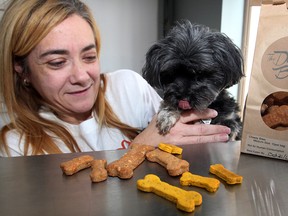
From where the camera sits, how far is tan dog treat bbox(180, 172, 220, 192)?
0.46 metres

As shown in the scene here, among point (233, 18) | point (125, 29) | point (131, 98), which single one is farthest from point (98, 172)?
point (125, 29)

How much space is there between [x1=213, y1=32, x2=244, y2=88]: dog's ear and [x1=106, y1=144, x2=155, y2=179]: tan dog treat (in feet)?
2.33

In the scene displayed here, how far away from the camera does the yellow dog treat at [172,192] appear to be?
1.35 ft

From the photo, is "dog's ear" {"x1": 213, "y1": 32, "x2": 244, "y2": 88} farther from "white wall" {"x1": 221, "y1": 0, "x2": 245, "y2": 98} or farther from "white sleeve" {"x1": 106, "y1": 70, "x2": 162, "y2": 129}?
"white wall" {"x1": 221, "y1": 0, "x2": 245, "y2": 98}

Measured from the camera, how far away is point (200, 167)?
56cm

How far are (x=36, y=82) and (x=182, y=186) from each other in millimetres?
876

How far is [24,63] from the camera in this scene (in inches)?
46.1

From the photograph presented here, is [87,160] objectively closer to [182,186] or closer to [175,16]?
[182,186]

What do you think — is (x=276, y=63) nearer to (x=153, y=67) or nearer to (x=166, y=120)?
(x=166, y=120)

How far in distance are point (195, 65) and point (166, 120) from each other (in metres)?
0.25

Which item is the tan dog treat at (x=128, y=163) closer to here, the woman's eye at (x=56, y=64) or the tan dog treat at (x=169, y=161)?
the tan dog treat at (x=169, y=161)

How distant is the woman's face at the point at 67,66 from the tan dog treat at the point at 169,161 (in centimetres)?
61

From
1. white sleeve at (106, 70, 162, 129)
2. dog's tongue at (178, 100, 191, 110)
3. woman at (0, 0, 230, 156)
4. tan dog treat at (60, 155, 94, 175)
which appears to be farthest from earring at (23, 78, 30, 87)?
tan dog treat at (60, 155, 94, 175)

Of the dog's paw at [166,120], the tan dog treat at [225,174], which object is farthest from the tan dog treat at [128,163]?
the dog's paw at [166,120]
